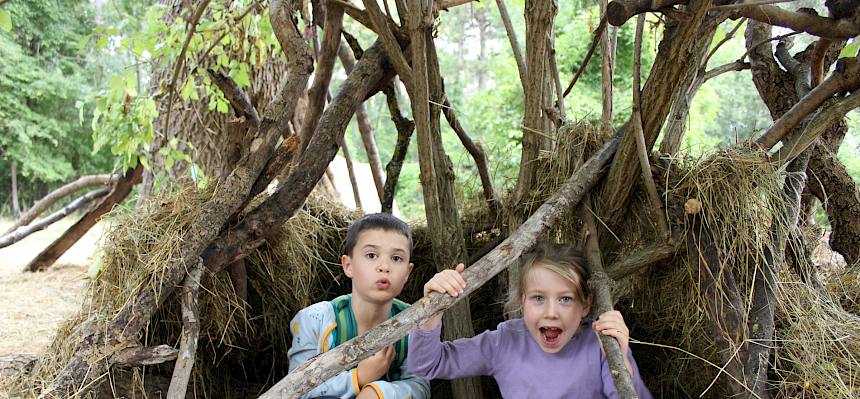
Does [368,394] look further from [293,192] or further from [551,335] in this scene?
[293,192]

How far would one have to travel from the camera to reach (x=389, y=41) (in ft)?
7.17

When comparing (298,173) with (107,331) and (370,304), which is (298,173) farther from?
(107,331)

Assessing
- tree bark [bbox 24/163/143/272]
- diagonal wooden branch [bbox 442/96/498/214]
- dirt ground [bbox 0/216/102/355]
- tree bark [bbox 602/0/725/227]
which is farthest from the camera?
tree bark [bbox 24/163/143/272]

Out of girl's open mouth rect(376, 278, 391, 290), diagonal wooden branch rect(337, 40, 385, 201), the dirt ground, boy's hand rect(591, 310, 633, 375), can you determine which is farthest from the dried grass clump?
the dirt ground

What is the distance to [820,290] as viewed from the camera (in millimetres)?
1995

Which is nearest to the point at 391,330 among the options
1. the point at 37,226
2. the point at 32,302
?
the point at 37,226

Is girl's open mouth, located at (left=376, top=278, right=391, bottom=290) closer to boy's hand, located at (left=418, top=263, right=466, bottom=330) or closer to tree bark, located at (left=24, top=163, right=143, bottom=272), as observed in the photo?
boy's hand, located at (left=418, top=263, right=466, bottom=330)

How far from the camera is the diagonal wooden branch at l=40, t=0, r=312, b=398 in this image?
1.89 metres

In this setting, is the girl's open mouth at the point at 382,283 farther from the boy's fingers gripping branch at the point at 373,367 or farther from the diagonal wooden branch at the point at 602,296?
the diagonal wooden branch at the point at 602,296

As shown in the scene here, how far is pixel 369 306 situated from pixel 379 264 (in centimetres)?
15

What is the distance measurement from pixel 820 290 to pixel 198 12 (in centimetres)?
202

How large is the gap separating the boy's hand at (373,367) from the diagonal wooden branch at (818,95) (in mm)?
1219

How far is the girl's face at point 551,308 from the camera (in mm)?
1898

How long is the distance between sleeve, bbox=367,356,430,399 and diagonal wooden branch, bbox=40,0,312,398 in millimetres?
643
